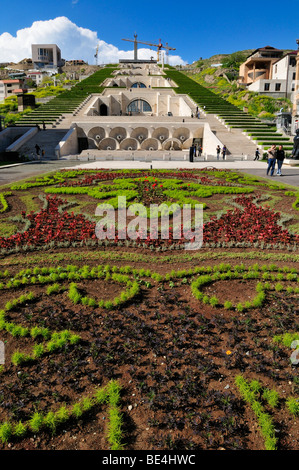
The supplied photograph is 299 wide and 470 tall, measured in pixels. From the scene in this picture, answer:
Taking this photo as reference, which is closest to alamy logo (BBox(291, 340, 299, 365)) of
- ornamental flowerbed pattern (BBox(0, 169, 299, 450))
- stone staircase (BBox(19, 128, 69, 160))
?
ornamental flowerbed pattern (BBox(0, 169, 299, 450))

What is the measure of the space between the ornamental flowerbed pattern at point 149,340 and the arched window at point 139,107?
50.1 metres

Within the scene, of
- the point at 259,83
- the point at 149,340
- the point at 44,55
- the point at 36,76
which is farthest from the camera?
the point at 44,55

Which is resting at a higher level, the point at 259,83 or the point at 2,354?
the point at 259,83

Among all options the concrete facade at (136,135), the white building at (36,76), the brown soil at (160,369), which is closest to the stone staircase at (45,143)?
the concrete facade at (136,135)

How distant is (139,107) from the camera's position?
53594 mm

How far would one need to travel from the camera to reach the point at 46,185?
1327cm

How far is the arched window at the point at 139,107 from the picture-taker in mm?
53281

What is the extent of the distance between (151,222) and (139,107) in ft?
163

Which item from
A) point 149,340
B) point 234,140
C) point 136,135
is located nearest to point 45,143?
point 136,135

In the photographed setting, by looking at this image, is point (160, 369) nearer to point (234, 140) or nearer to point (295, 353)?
point (295, 353)

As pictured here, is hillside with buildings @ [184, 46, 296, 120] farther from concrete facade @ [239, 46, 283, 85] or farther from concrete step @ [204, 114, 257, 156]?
concrete step @ [204, 114, 257, 156]

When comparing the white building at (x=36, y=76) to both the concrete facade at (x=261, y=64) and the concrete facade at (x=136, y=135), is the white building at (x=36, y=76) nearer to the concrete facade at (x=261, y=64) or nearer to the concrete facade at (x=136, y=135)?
the concrete facade at (x=261, y=64)

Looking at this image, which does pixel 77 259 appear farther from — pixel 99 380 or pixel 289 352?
pixel 289 352

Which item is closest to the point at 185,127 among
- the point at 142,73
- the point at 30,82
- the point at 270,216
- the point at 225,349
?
the point at 270,216
